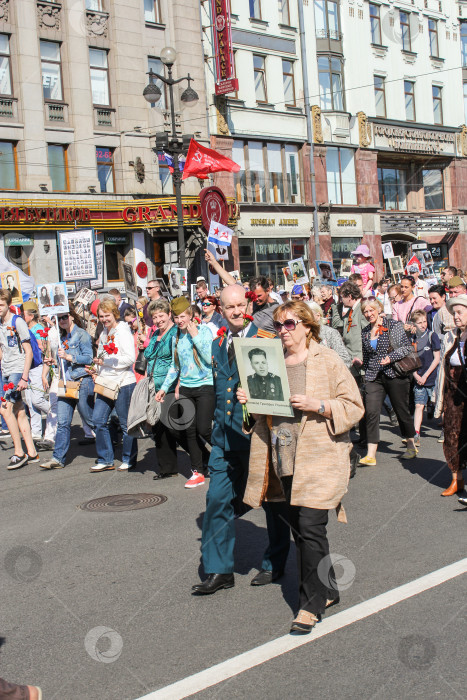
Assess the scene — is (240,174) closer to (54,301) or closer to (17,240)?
(17,240)

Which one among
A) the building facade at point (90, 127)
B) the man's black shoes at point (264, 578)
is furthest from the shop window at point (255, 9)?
the man's black shoes at point (264, 578)

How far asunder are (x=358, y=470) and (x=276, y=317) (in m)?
4.57

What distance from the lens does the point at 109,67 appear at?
29.5 m

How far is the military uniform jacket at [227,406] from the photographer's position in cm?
538

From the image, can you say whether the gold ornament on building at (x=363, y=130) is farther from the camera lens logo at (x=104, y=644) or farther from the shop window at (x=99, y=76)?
the camera lens logo at (x=104, y=644)

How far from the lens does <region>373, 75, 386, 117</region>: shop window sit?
4078cm

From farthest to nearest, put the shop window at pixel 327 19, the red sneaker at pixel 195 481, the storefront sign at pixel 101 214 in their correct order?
the shop window at pixel 327 19
the storefront sign at pixel 101 214
the red sneaker at pixel 195 481

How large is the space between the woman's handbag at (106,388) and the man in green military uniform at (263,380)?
496 centimetres

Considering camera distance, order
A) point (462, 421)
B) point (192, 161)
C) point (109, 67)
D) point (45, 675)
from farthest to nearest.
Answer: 1. point (109, 67)
2. point (192, 161)
3. point (462, 421)
4. point (45, 675)

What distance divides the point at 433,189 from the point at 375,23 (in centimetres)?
922

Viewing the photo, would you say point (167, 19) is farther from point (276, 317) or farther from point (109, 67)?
point (276, 317)

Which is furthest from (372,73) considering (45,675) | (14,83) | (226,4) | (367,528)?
(45,675)

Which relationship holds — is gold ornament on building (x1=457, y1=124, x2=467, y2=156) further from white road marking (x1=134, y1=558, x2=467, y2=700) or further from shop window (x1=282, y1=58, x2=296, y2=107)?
white road marking (x1=134, y1=558, x2=467, y2=700)

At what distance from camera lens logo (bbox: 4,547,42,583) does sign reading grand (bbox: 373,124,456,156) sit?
36854 millimetres
